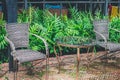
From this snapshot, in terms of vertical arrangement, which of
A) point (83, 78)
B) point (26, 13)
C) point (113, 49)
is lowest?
point (83, 78)

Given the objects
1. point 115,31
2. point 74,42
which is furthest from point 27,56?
point 115,31

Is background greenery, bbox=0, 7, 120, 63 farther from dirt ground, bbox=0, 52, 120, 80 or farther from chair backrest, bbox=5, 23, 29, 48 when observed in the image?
chair backrest, bbox=5, 23, 29, 48

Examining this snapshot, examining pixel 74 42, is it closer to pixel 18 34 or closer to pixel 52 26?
pixel 18 34

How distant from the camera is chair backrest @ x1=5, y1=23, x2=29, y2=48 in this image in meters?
5.65

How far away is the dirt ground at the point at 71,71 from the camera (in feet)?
19.5

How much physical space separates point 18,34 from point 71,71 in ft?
4.40

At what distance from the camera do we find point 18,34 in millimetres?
5734

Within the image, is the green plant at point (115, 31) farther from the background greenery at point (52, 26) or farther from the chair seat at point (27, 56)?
the chair seat at point (27, 56)

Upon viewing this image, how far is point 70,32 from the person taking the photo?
748cm

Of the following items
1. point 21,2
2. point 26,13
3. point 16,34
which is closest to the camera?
point 16,34

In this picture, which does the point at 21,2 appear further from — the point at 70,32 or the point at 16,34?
the point at 16,34

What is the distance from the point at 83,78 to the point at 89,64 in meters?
0.97

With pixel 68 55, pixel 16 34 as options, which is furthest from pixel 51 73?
pixel 68 55

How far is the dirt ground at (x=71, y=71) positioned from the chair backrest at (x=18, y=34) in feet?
2.03
